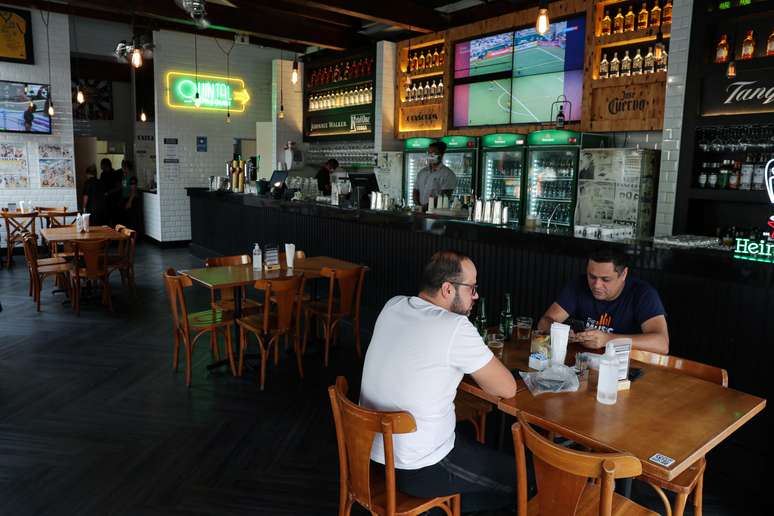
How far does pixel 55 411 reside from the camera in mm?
4008

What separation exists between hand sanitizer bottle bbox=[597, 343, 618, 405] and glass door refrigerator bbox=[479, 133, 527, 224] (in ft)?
17.1

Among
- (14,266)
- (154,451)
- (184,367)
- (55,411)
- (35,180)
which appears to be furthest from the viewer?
(35,180)

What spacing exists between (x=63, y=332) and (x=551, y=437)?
5.23 m

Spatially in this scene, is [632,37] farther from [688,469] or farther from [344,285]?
[688,469]

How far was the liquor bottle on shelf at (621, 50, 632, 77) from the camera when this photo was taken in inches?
250

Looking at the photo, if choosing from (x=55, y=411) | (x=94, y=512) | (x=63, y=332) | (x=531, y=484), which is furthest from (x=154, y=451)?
(x=63, y=332)

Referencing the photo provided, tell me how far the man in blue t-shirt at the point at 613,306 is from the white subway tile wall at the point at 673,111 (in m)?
3.22

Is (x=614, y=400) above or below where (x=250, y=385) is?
above

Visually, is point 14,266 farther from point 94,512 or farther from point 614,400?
point 614,400

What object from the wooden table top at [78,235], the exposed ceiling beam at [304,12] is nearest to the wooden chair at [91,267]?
the wooden table top at [78,235]

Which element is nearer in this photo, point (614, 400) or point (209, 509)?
point (614, 400)

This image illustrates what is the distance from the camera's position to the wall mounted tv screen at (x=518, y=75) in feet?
22.9

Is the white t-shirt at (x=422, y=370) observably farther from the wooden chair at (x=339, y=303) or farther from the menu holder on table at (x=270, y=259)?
the menu holder on table at (x=270, y=259)

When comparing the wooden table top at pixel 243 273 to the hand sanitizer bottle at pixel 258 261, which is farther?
the hand sanitizer bottle at pixel 258 261
